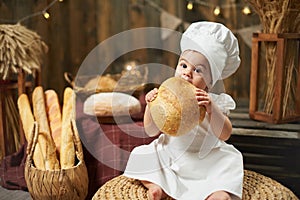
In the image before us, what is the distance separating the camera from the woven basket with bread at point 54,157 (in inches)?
55.1

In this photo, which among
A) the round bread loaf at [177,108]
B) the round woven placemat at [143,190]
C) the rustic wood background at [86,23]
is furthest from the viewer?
the rustic wood background at [86,23]

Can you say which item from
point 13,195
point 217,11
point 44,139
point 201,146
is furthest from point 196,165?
point 217,11

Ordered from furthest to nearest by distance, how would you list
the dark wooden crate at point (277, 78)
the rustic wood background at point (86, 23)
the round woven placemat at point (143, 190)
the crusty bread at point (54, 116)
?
the rustic wood background at point (86, 23) < the crusty bread at point (54, 116) < the dark wooden crate at point (277, 78) < the round woven placemat at point (143, 190)

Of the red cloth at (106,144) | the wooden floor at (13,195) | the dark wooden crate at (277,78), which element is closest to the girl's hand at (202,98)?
the red cloth at (106,144)

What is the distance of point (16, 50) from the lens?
175 cm

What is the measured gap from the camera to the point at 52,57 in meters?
2.63

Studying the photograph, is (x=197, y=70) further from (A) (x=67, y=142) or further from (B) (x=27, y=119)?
(B) (x=27, y=119)

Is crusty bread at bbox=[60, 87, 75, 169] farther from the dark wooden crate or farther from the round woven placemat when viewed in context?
the dark wooden crate

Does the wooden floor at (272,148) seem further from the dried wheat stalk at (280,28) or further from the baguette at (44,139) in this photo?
the baguette at (44,139)

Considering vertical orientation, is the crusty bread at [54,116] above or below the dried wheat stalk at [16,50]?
below

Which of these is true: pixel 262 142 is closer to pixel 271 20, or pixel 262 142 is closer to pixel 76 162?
pixel 271 20

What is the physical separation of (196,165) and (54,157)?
2.20ft

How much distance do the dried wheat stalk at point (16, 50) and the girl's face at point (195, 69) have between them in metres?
1.02

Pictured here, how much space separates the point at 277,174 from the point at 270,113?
0.24m
